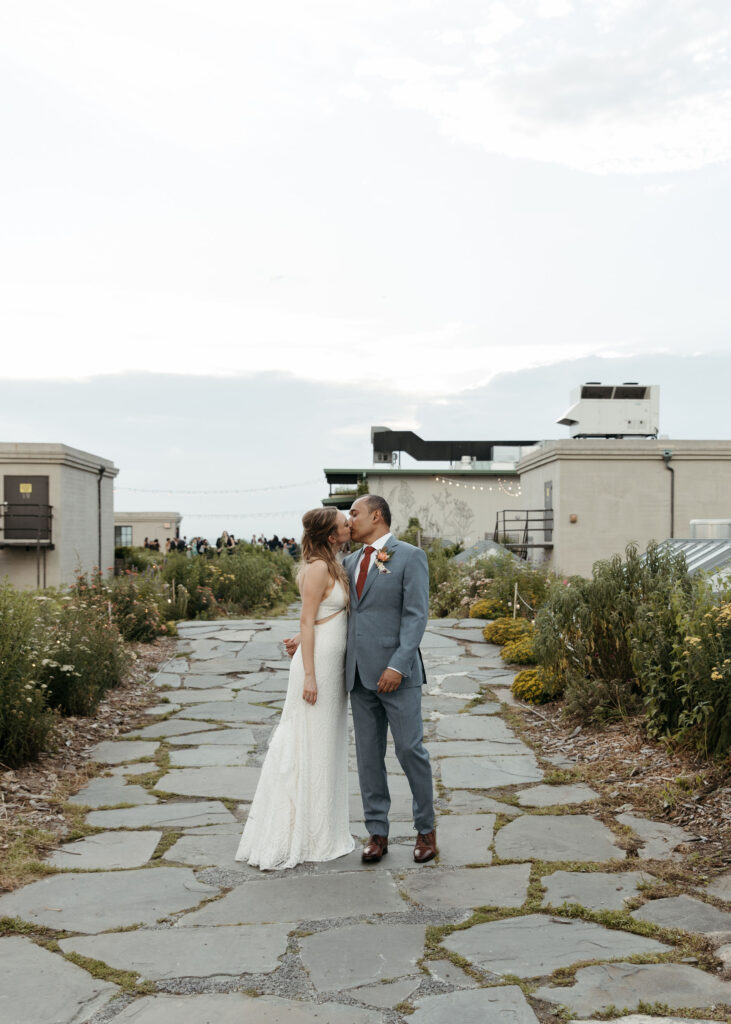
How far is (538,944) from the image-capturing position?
3725 mm

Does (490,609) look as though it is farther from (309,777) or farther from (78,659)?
(309,777)

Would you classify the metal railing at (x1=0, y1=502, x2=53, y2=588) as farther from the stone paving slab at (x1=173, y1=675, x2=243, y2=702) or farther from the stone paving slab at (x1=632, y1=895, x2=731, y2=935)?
the stone paving slab at (x1=632, y1=895, x2=731, y2=935)

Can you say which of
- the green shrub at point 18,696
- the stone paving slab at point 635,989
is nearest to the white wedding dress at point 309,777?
the stone paving slab at point 635,989

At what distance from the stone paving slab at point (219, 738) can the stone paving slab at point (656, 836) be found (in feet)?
11.4

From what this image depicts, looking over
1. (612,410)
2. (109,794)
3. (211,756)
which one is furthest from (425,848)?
(612,410)

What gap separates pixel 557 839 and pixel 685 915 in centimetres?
122

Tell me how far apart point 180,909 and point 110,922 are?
33cm

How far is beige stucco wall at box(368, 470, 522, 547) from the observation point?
37656 mm

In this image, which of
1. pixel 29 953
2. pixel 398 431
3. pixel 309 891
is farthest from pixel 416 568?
pixel 398 431

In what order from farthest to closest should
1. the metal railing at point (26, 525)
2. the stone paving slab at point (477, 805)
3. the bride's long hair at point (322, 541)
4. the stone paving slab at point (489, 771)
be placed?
the metal railing at point (26, 525) → the stone paving slab at point (489, 771) → the stone paving slab at point (477, 805) → the bride's long hair at point (322, 541)

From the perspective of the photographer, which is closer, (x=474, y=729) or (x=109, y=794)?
(x=109, y=794)

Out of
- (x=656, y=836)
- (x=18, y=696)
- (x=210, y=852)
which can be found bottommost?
(x=210, y=852)

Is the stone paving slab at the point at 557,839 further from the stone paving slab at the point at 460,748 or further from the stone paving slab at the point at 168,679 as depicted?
the stone paving slab at the point at 168,679

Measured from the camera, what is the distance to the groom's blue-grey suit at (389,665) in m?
4.79
